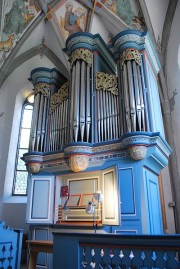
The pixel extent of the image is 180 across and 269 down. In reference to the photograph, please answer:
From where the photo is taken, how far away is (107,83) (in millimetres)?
6672

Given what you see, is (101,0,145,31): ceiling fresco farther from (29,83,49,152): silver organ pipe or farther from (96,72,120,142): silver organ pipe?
(29,83,49,152): silver organ pipe

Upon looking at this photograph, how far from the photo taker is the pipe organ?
17.2 ft

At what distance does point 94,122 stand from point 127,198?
2085 mm

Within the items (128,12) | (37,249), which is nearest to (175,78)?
(128,12)

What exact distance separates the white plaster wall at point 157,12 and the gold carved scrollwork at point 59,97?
404 cm

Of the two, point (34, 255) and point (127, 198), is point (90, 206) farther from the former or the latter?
point (34, 255)

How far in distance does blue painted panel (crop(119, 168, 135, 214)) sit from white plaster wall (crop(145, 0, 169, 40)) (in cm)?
583

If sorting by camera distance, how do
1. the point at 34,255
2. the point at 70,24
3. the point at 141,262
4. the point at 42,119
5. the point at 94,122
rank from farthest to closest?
the point at 70,24 < the point at 42,119 < the point at 94,122 < the point at 34,255 < the point at 141,262

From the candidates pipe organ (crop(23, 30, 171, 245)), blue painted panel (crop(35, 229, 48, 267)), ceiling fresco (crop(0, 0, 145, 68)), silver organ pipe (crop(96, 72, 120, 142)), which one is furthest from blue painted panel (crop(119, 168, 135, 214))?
ceiling fresco (crop(0, 0, 145, 68))

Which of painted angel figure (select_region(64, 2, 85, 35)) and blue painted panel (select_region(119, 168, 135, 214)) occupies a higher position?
painted angel figure (select_region(64, 2, 85, 35))

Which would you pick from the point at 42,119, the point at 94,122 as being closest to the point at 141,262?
the point at 94,122

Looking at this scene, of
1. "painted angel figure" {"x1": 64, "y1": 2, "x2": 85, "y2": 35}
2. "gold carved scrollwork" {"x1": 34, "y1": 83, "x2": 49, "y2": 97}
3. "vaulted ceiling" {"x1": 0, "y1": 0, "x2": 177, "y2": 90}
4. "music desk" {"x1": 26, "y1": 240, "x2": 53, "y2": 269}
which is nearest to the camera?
"music desk" {"x1": 26, "y1": 240, "x2": 53, "y2": 269}

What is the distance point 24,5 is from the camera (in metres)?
9.44

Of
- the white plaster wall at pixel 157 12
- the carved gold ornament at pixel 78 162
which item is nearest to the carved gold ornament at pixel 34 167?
the carved gold ornament at pixel 78 162
